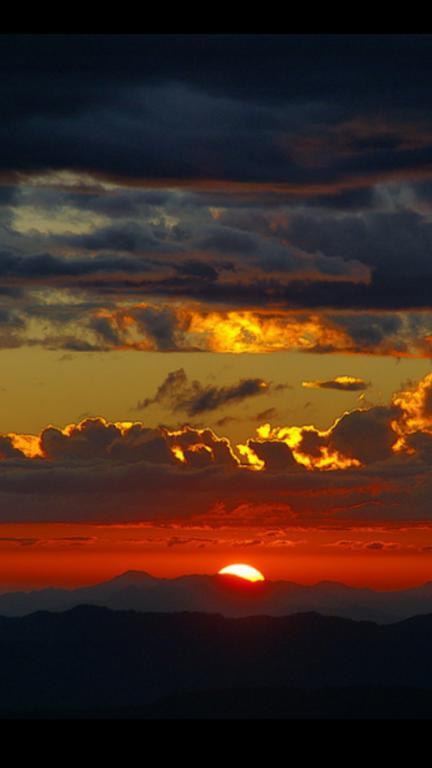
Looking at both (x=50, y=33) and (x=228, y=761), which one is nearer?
(x=50, y=33)

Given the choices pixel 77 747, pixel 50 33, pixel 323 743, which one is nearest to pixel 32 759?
pixel 77 747

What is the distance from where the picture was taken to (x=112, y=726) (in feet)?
176

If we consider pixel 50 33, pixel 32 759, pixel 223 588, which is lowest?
pixel 32 759

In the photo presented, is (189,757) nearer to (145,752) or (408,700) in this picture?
(145,752)

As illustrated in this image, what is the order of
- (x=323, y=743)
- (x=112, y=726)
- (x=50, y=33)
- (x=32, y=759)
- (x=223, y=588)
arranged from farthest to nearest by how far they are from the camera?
(x=223, y=588) → (x=112, y=726) → (x=323, y=743) → (x=32, y=759) → (x=50, y=33)

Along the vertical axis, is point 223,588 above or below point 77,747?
above

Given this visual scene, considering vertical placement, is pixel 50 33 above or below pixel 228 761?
above

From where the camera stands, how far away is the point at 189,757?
156ft

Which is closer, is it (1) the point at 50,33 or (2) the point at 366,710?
(1) the point at 50,33

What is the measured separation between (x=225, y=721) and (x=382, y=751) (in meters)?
10.7

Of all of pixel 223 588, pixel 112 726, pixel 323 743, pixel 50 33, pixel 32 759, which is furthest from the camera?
pixel 223 588

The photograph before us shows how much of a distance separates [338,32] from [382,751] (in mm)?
23527

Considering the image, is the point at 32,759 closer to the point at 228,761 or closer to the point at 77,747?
the point at 77,747

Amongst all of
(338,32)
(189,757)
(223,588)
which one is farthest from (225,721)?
(223,588)
